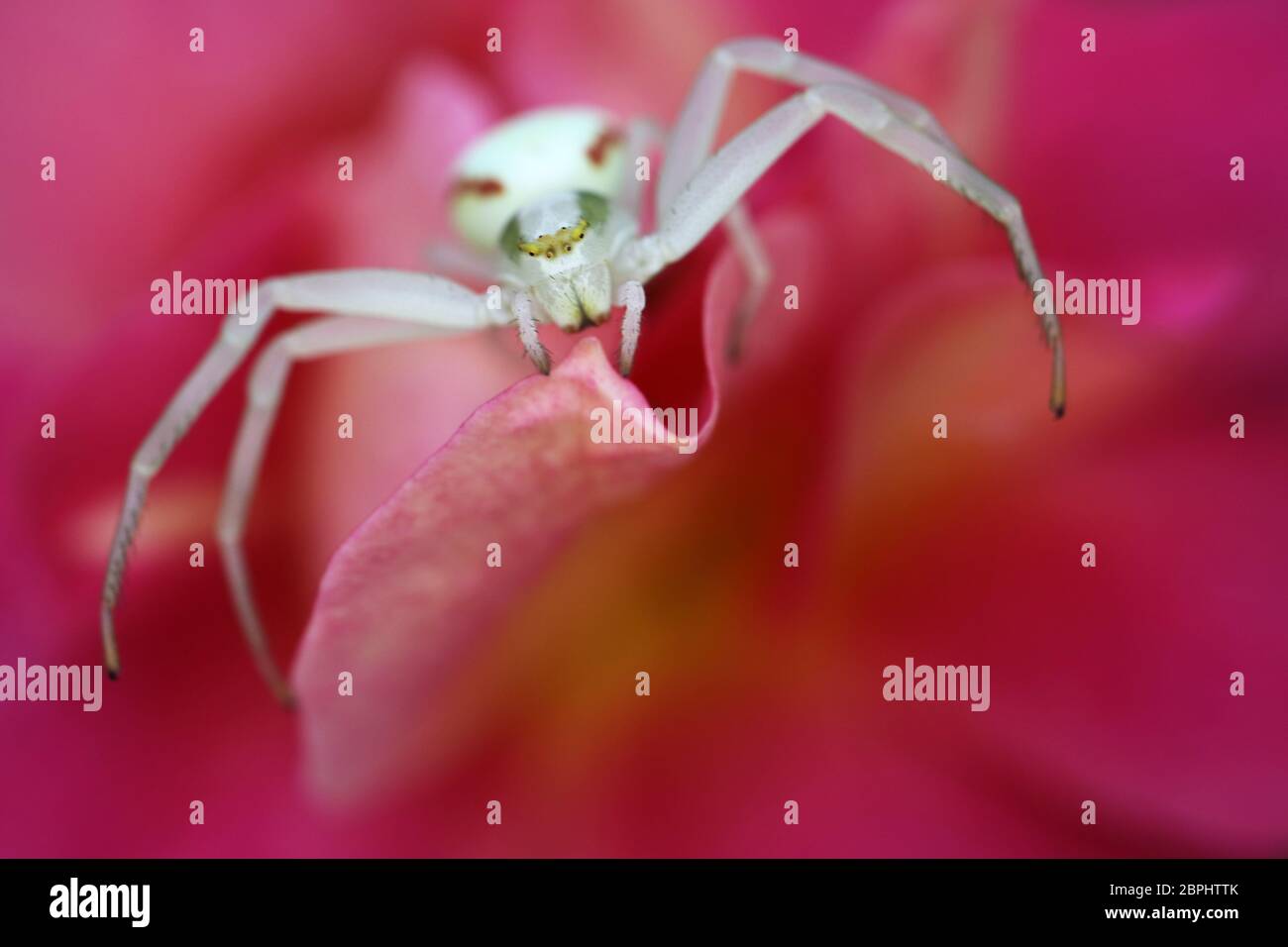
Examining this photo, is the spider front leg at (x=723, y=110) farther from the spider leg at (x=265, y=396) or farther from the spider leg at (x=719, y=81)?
the spider leg at (x=265, y=396)

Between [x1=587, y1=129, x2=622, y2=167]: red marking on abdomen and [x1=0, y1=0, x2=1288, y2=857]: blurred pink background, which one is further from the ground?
[x1=587, y1=129, x2=622, y2=167]: red marking on abdomen

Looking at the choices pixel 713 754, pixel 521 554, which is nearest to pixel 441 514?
pixel 521 554

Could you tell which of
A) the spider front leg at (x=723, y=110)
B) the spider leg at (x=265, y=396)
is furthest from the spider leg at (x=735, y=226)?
the spider leg at (x=265, y=396)

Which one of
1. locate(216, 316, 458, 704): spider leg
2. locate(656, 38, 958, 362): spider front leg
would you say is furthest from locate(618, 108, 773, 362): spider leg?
locate(216, 316, 458, 704): spider leg

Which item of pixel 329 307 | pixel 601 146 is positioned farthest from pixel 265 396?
pixel 601 146

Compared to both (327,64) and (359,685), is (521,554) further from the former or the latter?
(327,64)

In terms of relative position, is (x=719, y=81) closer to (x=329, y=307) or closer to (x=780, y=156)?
(x=780, y=156)

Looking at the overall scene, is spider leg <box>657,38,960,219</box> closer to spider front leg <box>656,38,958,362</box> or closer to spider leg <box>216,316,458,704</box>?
spider front leg <box>656,38,958,362</box>
